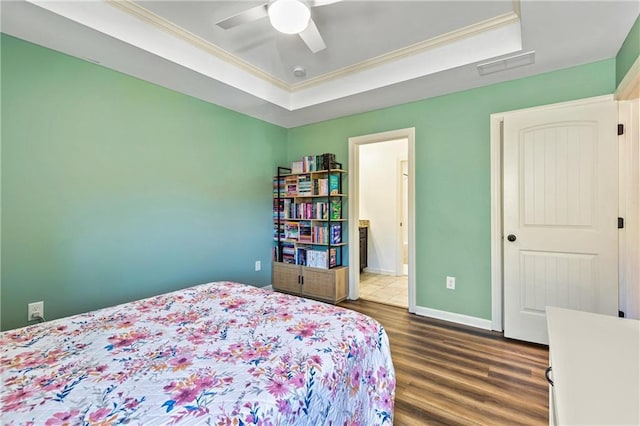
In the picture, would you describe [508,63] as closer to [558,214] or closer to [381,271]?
[558,214]

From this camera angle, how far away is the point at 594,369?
2.33 feet

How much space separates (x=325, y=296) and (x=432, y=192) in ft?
5.71

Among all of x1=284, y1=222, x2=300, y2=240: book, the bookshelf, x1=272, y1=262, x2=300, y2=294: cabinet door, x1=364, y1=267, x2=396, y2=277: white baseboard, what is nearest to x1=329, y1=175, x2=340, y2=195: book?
the bookshelf

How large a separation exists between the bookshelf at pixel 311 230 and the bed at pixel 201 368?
1.88 meters

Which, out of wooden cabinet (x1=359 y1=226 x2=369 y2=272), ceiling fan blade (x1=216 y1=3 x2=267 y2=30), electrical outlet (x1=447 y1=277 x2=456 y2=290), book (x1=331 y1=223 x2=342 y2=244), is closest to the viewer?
ceiling fan blade (x1=216 y1=3 x2=267 y2=30)

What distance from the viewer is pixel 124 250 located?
243 cm

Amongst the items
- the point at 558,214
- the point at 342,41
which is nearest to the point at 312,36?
the point at 342,41

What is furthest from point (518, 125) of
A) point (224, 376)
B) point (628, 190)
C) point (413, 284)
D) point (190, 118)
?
point (190, 118)

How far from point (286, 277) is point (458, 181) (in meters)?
2.35

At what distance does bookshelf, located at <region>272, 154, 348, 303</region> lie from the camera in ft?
11.3

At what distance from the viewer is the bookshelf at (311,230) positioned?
3.45 meters

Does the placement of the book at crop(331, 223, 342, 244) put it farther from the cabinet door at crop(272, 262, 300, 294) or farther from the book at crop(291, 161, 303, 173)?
the book at crop(291, 161, 303, 173)

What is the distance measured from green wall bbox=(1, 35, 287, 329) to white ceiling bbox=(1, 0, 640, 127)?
258 millimetres

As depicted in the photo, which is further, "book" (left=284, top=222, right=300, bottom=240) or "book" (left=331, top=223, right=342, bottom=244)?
"book" (left=284, top=222, right=300, bottom=240)
